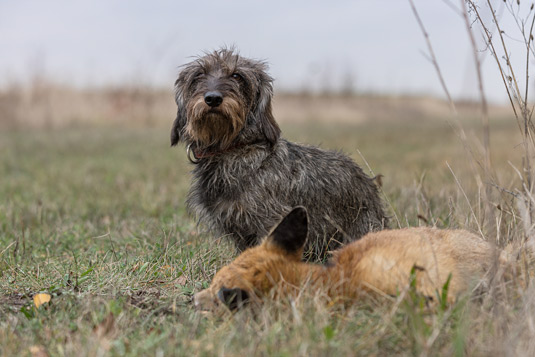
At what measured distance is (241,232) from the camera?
441cm

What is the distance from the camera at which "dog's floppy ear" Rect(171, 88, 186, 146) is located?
4.72m

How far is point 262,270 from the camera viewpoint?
2.94m

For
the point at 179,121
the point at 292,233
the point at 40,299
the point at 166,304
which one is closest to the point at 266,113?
the point at 179,121

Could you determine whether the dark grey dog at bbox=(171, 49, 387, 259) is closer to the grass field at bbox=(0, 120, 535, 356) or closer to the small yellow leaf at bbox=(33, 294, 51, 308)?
the grass field at bbox=(0, 120, 535, 356)

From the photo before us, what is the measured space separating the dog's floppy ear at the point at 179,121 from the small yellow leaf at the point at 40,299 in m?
1.78

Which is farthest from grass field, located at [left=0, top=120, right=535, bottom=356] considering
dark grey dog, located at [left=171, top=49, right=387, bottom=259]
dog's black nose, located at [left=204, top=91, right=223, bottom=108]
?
dog's black nose, located at [left=204, top=91, right=223, bottom=108]

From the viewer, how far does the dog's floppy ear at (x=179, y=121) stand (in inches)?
186

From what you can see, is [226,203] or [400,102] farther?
[400,102]

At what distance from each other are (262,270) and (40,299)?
1.44 m

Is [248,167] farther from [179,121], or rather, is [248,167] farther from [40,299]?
[40,299]

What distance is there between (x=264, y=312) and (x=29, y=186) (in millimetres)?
7198

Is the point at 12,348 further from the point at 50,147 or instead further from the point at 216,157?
the point at 50,147

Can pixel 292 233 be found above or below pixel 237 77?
below

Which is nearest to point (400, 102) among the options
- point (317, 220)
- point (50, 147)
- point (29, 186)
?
point (50, 147)
